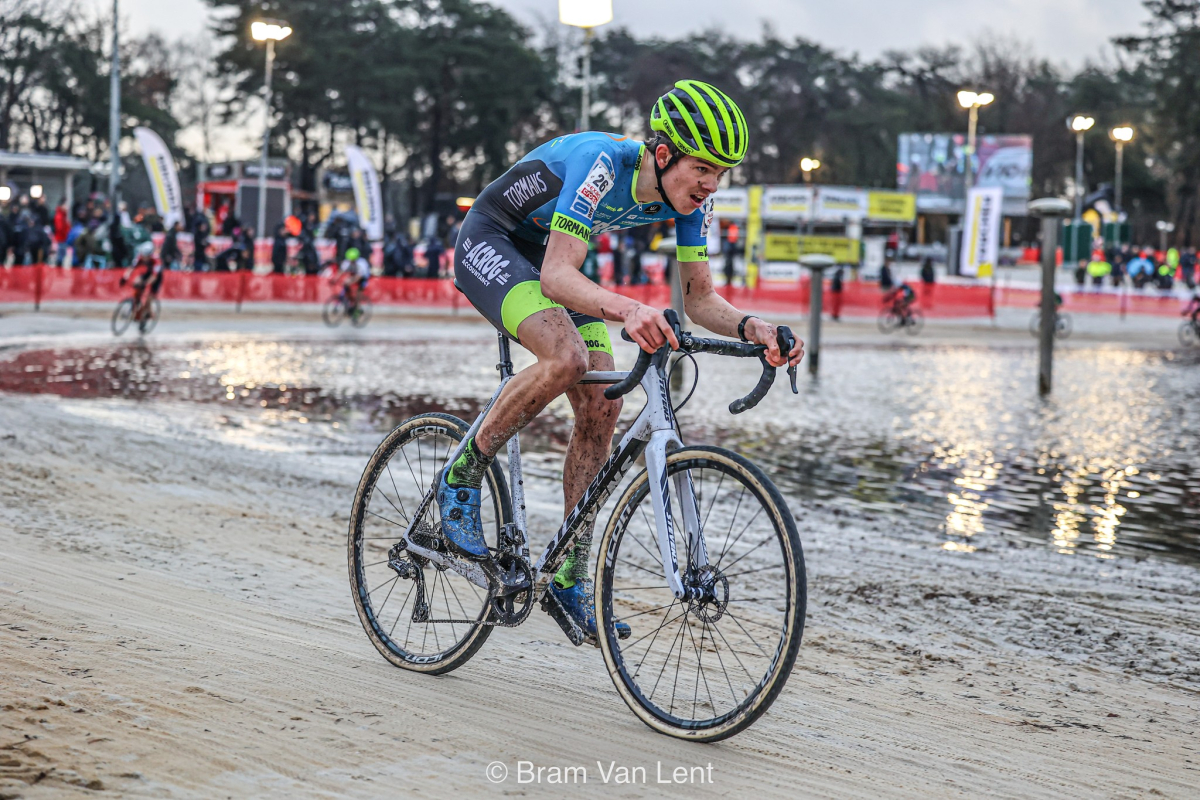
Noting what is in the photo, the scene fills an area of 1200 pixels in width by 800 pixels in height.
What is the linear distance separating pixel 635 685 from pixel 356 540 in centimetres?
139

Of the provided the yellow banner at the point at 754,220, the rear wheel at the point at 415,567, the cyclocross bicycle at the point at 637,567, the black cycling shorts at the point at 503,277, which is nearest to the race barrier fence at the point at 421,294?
the yellow banner at the point at 754,220

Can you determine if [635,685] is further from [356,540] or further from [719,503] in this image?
[719,503]

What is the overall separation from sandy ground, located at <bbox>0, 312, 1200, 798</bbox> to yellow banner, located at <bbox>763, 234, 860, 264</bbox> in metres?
37.3

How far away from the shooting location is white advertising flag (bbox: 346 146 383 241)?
36.8 meters

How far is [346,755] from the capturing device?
3.31m

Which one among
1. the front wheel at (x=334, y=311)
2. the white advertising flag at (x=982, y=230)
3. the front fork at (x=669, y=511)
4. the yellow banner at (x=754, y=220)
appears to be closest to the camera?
the front fork at (x=669, y=511)

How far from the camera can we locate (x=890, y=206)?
192 feet

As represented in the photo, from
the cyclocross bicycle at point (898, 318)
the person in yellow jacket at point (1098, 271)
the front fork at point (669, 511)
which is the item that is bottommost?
the front fork at point (669, 511)

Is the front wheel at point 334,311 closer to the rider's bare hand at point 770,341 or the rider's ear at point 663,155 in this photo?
the rider's ear at point 663,155

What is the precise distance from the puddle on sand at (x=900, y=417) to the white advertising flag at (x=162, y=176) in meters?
16.9

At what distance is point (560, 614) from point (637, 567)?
40 cm

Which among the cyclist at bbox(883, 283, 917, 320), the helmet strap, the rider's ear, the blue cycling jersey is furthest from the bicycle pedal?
the cyclist at bbox(883, 283, 917, 320)

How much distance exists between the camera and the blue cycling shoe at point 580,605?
12.9 ft

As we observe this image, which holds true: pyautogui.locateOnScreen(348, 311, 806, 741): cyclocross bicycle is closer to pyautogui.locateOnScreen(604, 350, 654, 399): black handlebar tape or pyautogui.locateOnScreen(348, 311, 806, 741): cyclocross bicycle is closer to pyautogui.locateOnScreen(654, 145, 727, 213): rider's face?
pyautogui.locateOnScreen(604, 350, 654, 399): black handlebar tape
